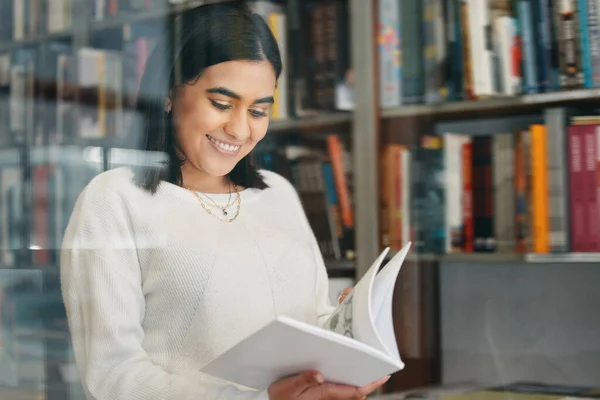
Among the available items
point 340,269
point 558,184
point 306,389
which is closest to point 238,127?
point 340,269

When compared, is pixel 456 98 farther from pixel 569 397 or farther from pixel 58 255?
pixel 58 255

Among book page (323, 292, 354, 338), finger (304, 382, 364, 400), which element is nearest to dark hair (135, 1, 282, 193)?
book page (323, 292, 354, 338)

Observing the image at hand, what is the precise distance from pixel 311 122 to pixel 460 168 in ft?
1.27

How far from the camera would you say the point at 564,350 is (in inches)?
66.1

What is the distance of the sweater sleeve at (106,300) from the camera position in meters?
1.13

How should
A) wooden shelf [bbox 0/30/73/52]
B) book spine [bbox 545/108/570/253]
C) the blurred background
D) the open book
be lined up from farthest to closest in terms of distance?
book spine [bbox 545/108/570/253], the blurred background, wooden shelf [bbox 0/30/73/52], the open book

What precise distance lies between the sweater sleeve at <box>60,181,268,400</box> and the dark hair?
0.27 ft

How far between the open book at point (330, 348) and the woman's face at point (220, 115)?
294 mm

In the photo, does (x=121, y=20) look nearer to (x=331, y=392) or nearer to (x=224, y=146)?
(x=224, y=146)

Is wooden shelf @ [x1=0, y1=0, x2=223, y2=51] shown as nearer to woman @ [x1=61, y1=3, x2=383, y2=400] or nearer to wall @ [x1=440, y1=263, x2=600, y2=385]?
woman @ [x1=61, y1=3, x2=383, y2=400]

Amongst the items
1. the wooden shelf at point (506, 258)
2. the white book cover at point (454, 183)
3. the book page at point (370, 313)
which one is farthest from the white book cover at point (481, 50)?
the book page at point (370, 313)

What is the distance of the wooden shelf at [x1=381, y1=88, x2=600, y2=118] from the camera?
5.23ft

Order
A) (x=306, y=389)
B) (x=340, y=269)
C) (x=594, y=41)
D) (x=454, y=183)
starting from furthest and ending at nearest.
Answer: (x=454, y=183), (x=594, y=41), (x=340, y=269), (x=306, y=389)

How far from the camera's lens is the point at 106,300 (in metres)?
1.13
